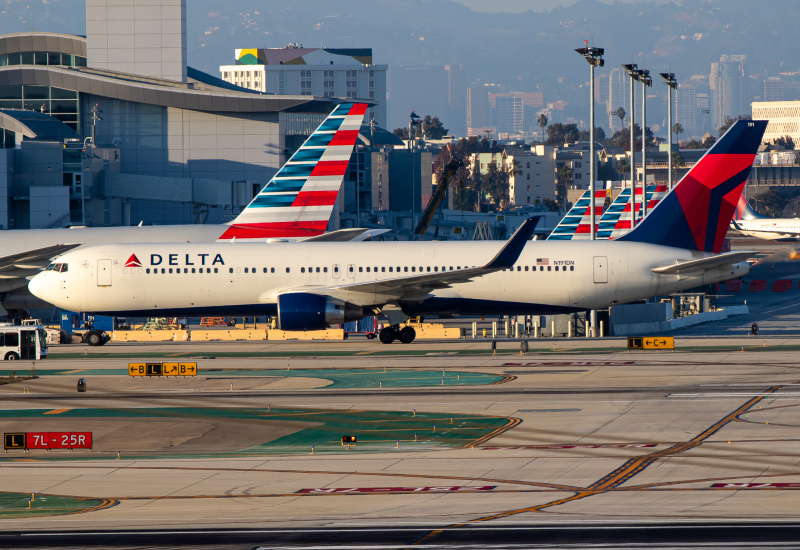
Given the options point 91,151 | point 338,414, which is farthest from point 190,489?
point 91,151

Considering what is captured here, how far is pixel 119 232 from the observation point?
61125 mm

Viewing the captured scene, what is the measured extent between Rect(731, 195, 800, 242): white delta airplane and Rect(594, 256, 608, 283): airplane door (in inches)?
5077

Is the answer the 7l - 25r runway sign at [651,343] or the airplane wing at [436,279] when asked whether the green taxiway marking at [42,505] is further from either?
the 7l - 25r runway sign at [651,343]

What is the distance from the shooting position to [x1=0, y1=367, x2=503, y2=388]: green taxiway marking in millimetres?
39094

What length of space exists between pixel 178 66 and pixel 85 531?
98.4 m

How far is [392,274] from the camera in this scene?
1900 inches

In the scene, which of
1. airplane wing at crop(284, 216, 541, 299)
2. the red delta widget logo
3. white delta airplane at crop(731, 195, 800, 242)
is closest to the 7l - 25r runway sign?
airplane wing at crop(284, 216, 541, 299)

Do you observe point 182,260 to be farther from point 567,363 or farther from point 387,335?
point 567,363

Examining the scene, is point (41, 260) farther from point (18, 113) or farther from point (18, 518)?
point (18, 113)

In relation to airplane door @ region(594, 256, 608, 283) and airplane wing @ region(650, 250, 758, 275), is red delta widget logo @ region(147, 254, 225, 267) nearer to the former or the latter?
airplane door @ region(594, 256, 608, 283)

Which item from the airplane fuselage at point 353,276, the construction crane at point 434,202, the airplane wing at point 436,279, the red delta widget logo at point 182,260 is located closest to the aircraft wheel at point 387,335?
the airplane fuselage at point 353,276

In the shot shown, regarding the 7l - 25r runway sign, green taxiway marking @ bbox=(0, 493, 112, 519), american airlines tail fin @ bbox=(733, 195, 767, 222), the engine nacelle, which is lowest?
green taxiway marking @ bbox=(0, 493, 112, 519)

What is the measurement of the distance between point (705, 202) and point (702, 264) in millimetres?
3613

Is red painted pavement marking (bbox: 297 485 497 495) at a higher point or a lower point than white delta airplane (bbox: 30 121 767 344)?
lower
